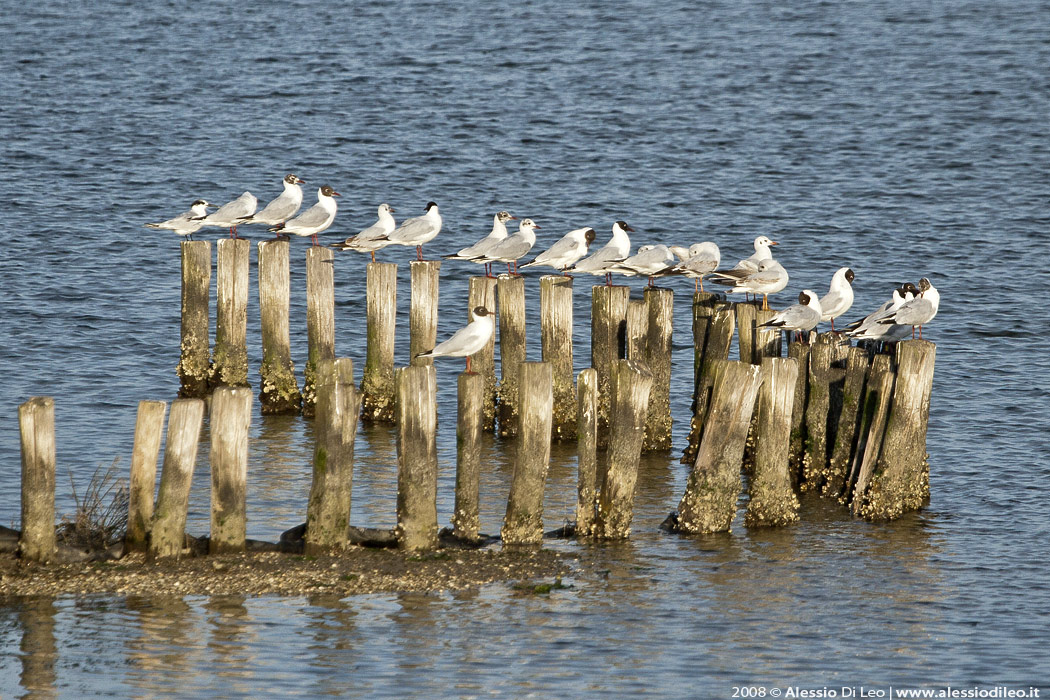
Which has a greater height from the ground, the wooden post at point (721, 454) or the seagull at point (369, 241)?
the seagull at point (369, 241)

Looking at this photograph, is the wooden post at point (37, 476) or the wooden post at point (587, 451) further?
the wooden post at point (587, 451)

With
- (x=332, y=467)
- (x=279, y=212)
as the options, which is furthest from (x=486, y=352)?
(x=279, y=212)

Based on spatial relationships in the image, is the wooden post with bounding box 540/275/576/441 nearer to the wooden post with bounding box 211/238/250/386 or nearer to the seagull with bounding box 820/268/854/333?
the seagull with bounding box 820/268/854/333

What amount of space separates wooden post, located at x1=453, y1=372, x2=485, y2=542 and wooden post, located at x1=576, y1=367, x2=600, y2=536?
2.99ft

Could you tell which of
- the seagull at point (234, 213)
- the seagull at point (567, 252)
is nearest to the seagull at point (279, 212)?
the seagull at point (234, 213)

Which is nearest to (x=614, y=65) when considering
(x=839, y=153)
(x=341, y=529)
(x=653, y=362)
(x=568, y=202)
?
(x=839, y=153)

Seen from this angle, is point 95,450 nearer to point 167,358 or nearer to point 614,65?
point 167,358

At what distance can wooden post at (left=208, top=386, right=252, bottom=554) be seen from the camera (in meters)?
11.1

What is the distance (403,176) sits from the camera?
109ft

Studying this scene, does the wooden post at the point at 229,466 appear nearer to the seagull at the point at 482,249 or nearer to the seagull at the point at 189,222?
the seagull at the point at 482,249

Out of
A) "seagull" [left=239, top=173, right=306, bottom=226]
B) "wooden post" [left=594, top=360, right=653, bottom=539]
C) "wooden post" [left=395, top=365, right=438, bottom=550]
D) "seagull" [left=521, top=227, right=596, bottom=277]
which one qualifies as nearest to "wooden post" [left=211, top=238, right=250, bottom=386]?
"seagull" [left=239, top=173, right=306, bottom=226]

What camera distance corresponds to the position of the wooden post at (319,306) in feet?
54.3

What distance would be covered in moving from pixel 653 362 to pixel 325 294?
385 centimetres

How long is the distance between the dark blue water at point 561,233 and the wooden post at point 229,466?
0.82 metres
